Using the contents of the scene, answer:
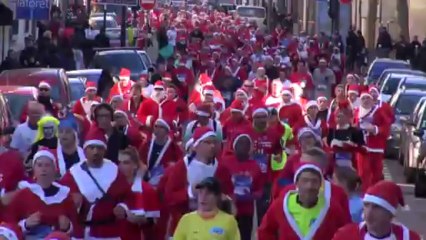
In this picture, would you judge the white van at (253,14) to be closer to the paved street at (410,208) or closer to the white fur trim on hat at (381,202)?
the paved street at (410,208)

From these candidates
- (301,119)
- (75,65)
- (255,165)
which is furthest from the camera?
(75,65)

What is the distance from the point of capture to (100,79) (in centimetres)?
2738

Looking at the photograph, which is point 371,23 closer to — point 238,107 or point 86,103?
point 86,103

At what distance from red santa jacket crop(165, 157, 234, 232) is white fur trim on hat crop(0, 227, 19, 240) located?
12.5 feet

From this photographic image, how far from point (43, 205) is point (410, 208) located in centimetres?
1135

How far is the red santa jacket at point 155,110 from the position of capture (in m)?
20.6

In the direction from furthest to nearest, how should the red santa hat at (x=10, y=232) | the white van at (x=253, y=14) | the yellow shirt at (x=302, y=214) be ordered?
the white van at (x=253, y=14), the yellow shirt at (x=302, y=214), the red santa hat at (x=10, y=232)

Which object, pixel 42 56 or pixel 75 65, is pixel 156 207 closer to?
pixel 42 56

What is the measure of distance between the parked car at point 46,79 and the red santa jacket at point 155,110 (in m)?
1.29

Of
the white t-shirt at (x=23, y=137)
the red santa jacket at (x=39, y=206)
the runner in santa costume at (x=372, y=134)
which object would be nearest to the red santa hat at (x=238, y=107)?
the runner in santa costume at (x=372, y=134)

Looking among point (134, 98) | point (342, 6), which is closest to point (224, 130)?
point (134, 98)

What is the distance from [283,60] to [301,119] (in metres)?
21.9

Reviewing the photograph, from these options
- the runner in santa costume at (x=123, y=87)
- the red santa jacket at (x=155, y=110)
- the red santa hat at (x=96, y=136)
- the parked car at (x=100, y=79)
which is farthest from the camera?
the parked car at (x=100, y=79)

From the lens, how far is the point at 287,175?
531 inches
